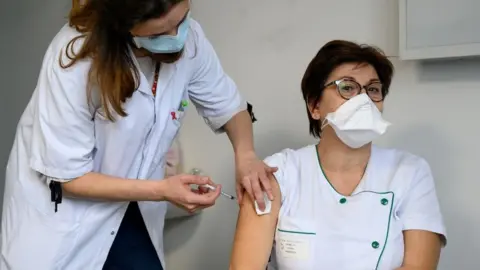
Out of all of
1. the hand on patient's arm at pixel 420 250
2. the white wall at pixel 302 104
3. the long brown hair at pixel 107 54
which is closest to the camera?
the long brown hair at pixel 107 54

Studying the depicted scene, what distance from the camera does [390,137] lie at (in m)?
1.99

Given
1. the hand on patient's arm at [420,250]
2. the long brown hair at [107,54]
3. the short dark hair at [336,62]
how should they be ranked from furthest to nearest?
the short dark hair at [336,62], the hand on patient's arm at [420,250], the long brown hair at [107,54]

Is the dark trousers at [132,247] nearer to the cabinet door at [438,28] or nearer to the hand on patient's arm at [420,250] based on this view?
the hand on patient's arm at [420,250]

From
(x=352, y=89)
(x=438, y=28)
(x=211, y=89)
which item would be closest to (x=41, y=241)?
(x=211, y=89)

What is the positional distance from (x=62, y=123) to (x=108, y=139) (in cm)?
13

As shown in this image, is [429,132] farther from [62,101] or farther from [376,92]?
[62,101]

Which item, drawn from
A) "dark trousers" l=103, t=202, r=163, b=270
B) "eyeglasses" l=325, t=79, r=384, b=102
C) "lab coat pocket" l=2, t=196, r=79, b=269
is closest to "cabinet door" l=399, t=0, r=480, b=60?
"eyeglasses" l=325, t=79, r=384, b=102

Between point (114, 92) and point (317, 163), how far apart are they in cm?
59

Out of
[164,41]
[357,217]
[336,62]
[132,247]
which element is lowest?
[132,247]

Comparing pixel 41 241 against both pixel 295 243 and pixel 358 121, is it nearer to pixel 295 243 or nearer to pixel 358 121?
pixel 295 243

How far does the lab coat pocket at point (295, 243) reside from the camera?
5.02ft

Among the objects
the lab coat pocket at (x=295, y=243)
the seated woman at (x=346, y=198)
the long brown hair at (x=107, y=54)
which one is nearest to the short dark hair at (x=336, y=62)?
the seated woman at (x=346, y=198)

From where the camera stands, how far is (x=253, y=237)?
156 cm

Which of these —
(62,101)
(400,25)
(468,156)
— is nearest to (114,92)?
(62,101)
